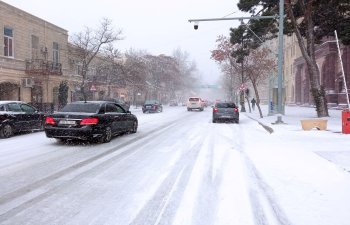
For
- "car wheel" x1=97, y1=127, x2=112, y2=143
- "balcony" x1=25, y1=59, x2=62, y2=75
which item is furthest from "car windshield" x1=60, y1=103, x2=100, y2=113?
"balcony" x1=25, y1=59, x2=62, y2=75

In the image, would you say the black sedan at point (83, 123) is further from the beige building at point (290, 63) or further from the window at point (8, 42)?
the beige building at point (290, 63)

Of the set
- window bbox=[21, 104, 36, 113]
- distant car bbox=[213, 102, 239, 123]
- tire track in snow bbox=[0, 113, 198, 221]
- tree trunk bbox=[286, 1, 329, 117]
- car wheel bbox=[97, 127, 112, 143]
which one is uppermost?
tree trunk bbox=[286, 1, 329, 117]

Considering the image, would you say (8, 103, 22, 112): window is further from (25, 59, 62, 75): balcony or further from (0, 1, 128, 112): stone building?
(25, 59, 62, 75): balcony

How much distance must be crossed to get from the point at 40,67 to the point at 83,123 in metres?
24.5

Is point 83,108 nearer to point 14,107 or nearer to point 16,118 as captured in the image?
point 16,118

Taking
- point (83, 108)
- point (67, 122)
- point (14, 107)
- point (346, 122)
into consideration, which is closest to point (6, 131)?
point (14, 107)

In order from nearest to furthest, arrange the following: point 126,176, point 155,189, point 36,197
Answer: point 36,197
point 155,189
point 126,176

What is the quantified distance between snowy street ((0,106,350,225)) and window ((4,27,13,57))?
21.5 m

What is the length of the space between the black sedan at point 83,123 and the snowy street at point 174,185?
464 mm

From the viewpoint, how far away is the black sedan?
12898 millimetres

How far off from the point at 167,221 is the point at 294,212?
1831 millimetres

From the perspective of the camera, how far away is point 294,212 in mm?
5582

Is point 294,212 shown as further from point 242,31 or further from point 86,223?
point 242,31

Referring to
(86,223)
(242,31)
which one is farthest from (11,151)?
(242,31)
